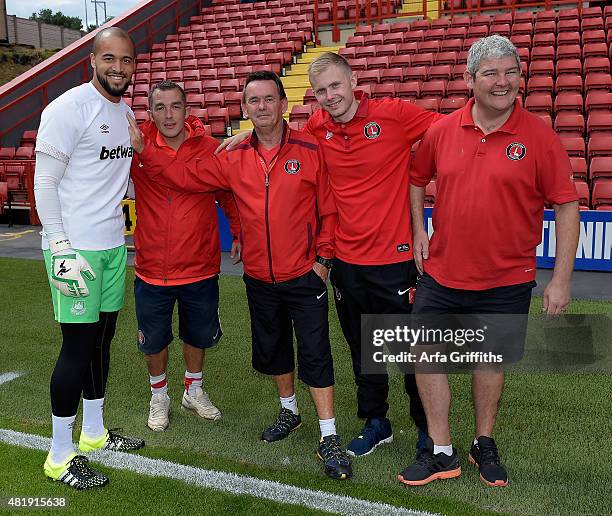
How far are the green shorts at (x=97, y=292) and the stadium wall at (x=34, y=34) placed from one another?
3675 cm

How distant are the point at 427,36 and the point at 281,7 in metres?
6.76

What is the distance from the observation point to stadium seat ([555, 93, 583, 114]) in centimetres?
909

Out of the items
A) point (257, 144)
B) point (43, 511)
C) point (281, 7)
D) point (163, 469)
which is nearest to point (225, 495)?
point (163, 469)

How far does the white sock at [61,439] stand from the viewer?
9.23 feet

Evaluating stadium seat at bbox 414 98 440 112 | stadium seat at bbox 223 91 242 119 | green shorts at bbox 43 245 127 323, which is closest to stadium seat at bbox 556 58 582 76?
stadium seat at bbox 414 98 440 112

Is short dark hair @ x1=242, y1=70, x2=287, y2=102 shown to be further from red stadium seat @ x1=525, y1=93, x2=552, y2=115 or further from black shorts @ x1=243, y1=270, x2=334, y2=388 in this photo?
red stadium seat @ x1=525, y1=93, x2=552, y2=115

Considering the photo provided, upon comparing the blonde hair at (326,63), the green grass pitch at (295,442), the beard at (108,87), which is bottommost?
the green grass pitch at (295,442)

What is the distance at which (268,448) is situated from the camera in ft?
10.3

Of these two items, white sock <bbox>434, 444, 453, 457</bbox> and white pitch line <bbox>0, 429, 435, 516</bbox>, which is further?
white sock <bbox>434, 444, 453, 457</bbox>

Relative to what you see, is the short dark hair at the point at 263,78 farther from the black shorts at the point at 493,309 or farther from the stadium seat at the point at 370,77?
the stadium seat at the point at 370,77

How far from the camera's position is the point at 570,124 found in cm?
854

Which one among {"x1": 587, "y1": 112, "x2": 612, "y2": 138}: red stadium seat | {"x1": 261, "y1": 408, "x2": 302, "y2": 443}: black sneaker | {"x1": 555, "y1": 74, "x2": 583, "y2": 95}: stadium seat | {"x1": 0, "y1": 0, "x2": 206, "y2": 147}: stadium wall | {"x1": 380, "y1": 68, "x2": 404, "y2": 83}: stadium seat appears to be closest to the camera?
{"x1": 261, "y1": 408, "x2": 302, "y2": 443}: black sneaker

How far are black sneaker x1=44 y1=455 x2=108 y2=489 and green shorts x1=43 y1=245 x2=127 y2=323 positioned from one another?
680 mm

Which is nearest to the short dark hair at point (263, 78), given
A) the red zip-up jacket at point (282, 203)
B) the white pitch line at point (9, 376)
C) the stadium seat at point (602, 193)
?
the red zip-up jacket at point (282, 203)
